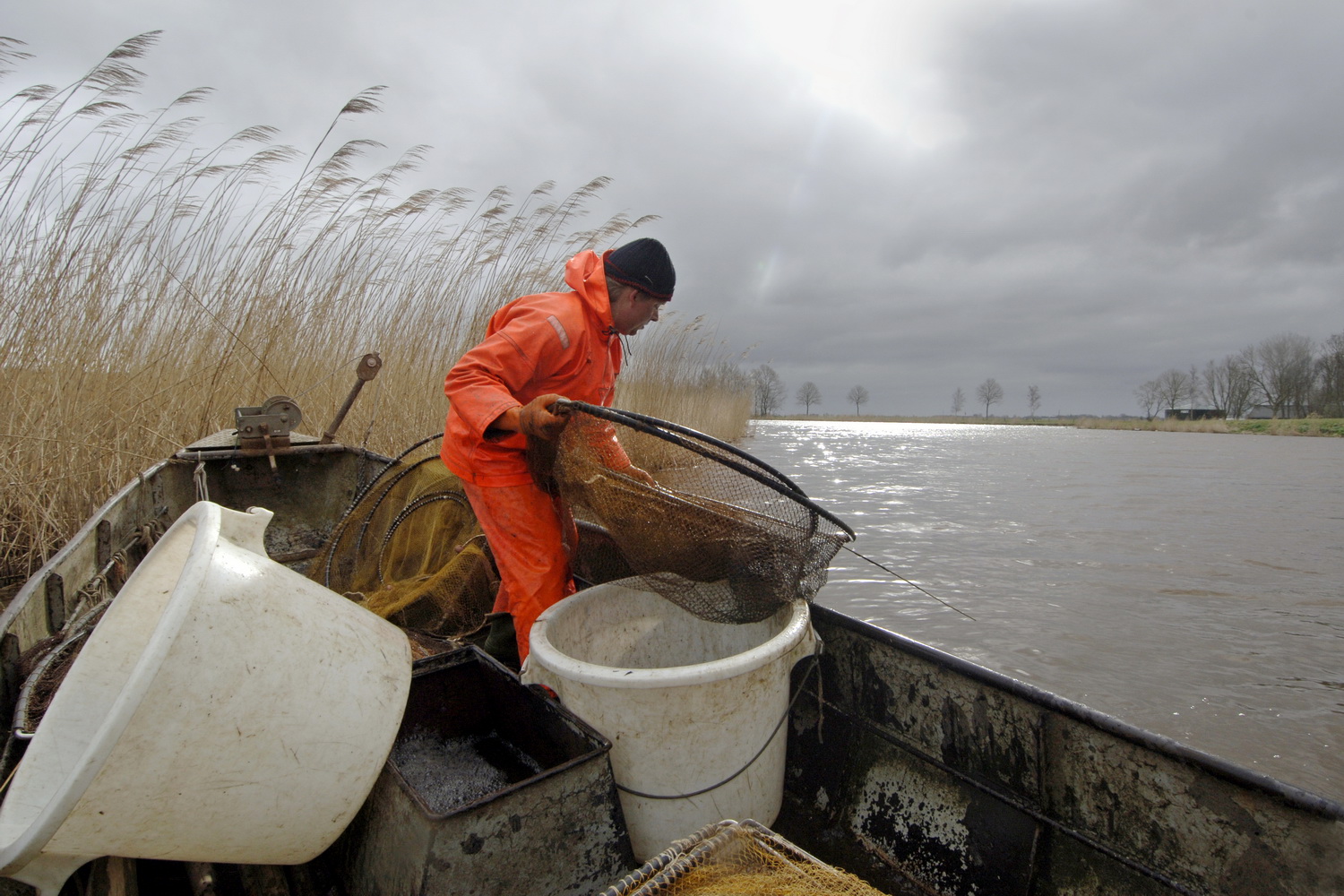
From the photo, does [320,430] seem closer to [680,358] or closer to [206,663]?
[206,663]

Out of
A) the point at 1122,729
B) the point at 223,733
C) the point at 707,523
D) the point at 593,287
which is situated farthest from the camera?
the point at 593,287

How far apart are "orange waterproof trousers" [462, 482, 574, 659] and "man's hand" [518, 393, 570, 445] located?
350mm

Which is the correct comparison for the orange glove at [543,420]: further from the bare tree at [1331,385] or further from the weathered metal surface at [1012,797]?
the bare tree at [1331,385]

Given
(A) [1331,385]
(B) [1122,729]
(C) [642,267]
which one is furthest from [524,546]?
(A) [1331,385]

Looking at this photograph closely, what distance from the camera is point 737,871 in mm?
1316

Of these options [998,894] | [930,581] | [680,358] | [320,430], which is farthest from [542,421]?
[680,358]

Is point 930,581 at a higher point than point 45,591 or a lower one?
lower

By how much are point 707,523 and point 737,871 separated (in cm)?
85

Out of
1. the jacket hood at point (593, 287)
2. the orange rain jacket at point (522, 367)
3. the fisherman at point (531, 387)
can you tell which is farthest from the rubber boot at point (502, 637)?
the jacket hood at point (593, 287)

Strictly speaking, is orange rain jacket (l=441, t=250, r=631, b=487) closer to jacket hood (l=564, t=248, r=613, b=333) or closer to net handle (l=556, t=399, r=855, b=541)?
jacket hood (l=564, t=248, r=613, b=333)

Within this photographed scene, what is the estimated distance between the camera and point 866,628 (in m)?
2.12

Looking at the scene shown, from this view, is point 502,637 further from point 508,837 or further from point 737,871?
point 737,871

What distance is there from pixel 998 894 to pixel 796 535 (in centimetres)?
100

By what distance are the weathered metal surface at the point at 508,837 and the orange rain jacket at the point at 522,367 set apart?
0.81m
